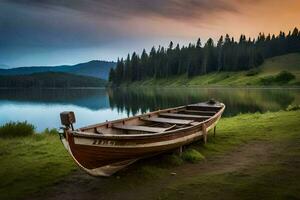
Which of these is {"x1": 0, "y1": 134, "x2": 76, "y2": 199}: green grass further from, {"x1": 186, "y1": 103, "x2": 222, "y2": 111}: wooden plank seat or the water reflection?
the water reflection

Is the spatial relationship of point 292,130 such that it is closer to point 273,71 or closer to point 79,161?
point 79,161

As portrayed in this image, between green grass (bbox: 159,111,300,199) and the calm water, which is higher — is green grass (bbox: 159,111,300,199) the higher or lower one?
the higher one

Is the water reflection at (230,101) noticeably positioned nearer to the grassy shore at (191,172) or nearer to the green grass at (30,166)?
the grassy shore at (191,172)

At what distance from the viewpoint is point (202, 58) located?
169 m

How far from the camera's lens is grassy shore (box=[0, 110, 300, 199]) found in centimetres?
955

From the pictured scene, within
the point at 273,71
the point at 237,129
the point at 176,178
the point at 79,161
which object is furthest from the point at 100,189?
the point at 273,71

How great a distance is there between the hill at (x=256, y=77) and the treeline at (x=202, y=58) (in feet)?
15.2

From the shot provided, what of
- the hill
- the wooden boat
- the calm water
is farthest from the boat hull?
the hill

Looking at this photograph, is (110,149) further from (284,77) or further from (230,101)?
(284,77)

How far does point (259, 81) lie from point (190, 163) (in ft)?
389

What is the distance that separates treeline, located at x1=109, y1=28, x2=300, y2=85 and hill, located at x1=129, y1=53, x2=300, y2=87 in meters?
4.64

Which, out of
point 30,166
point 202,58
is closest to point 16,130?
point 30,166

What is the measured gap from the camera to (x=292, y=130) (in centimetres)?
1914

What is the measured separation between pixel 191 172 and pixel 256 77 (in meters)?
128
